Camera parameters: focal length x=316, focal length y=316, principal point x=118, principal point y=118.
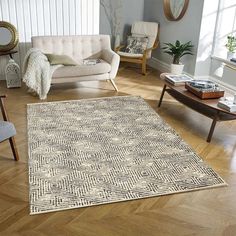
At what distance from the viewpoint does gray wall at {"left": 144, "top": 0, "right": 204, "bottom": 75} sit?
4887mm

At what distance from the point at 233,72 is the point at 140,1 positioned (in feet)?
8.60

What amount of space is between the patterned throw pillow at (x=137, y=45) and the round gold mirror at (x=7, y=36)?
2093mm

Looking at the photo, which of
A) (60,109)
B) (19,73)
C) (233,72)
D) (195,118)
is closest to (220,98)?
(195,118)

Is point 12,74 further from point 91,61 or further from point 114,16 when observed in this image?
point 114,16

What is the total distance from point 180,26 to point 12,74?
284cm

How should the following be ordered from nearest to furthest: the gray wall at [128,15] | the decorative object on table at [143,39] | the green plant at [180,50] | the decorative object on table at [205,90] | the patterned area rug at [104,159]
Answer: the patterned area rug at [104,159]
the decorative object on table at [205,90]
the green plant at [180,50]
the decorative object on table at [143,39]
the gray wall at [128,15]

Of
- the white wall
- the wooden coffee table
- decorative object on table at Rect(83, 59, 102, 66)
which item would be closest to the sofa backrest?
decorative object on table at Rect(83, 59, 102, 66)

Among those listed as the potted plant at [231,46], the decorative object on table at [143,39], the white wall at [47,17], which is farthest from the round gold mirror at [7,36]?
the potted plant at [231,46]

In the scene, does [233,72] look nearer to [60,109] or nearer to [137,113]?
[137,113]

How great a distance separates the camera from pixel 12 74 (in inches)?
180

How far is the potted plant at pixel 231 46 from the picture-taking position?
186 inches

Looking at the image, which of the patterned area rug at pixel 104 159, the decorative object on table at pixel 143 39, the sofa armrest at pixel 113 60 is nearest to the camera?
the patterned area rug at pixel 104 159

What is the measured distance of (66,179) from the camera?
243cm

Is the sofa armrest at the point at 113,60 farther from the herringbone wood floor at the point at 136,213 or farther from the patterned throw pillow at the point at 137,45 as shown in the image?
the herringbone wood floor at the point at 136,213
